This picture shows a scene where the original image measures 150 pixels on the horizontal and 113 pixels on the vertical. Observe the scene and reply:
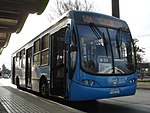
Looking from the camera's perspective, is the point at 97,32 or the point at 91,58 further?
the point at 97,32

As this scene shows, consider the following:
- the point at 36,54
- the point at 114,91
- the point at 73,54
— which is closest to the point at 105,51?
the point at 73,54

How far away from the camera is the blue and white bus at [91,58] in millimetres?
9133

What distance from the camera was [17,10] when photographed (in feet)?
45.6

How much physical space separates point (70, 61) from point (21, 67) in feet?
32.2

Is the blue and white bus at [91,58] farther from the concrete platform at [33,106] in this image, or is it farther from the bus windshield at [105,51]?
the concrete platform at [33,106]

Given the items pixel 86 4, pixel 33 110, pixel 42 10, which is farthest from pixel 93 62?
pixel 86 4

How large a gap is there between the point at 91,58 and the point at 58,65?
1966 mm

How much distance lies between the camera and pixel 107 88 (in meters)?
9.30

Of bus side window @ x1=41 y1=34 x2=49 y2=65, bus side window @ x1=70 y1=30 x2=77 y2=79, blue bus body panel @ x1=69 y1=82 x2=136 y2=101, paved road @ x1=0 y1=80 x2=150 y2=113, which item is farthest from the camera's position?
bus side window @ x1=41 y1=34 x2=49 y2=65

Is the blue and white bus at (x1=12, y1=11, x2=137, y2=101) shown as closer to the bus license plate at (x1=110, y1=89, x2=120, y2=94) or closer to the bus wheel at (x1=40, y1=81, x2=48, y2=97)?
the bus license plate at (x1=110, y1=89, x2=120, y2=94)

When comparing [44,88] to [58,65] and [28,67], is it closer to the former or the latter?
[58,65]

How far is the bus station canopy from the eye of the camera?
12789mm

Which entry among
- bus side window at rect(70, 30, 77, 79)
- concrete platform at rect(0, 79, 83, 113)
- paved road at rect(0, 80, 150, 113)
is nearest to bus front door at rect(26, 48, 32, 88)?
paved road at rect(0, 80, 150, 113)

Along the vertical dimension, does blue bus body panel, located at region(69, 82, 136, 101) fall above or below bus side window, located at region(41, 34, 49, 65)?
below
